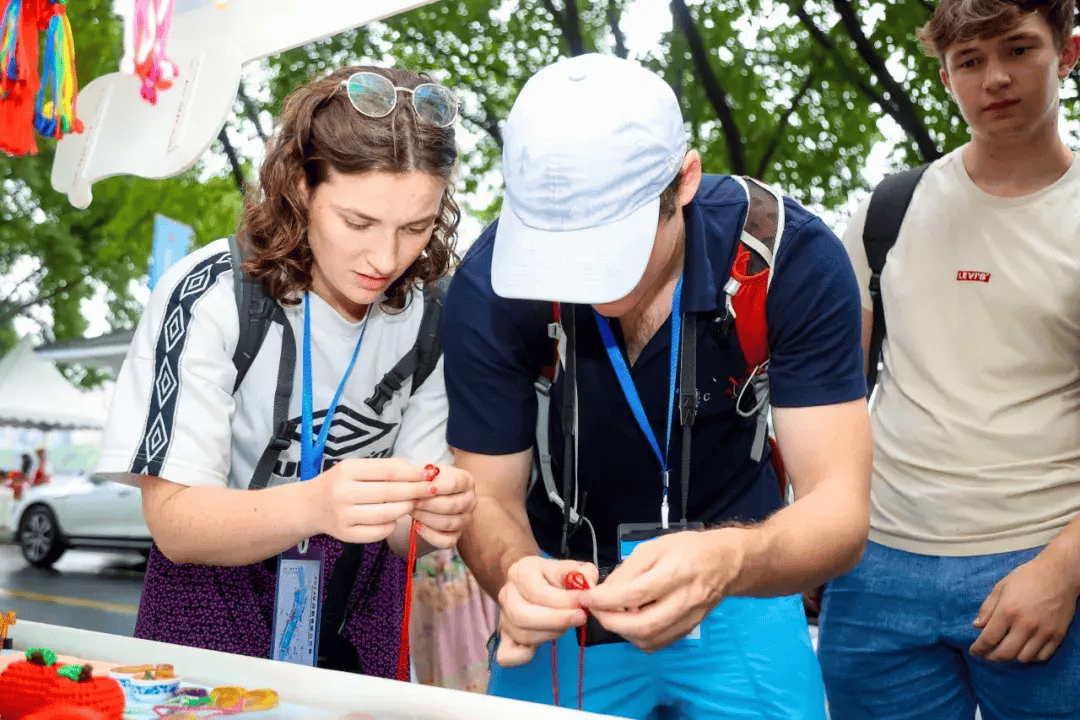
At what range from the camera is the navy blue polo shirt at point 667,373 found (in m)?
1.66

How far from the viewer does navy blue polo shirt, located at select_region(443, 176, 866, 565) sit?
1660mm

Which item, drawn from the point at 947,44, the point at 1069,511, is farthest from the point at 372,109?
the point at 1069,511

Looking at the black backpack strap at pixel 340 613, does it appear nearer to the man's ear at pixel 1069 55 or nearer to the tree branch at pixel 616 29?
the man's ear at pixel 1069 55

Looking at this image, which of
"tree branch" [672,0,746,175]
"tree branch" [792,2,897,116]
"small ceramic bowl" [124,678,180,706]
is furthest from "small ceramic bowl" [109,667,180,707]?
"tree branch" [792,2,897,116]

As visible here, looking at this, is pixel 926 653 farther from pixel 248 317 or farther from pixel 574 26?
pixel 574 26

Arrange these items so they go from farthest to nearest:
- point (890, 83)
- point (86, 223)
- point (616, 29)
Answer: point (86, 223) → point (616, 29) → point (890, 83)

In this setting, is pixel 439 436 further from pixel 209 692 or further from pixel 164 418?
pixel 209 692

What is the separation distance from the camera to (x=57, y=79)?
2.45 m

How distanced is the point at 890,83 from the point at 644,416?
244 inches

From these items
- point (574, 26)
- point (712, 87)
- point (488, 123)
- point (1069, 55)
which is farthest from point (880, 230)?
point (488, 123)

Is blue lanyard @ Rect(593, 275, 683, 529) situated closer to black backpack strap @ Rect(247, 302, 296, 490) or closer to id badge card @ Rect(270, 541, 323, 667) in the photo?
black backpack strap @ Rect(247, 302, 296, 490)

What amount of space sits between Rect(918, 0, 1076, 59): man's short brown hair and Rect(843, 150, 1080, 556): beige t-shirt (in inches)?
10.7

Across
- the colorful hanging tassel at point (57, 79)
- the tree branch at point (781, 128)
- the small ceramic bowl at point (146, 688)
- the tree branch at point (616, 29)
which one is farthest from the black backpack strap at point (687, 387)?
the tree branch at point (616, 29)

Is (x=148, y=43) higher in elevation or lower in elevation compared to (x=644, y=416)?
higher
